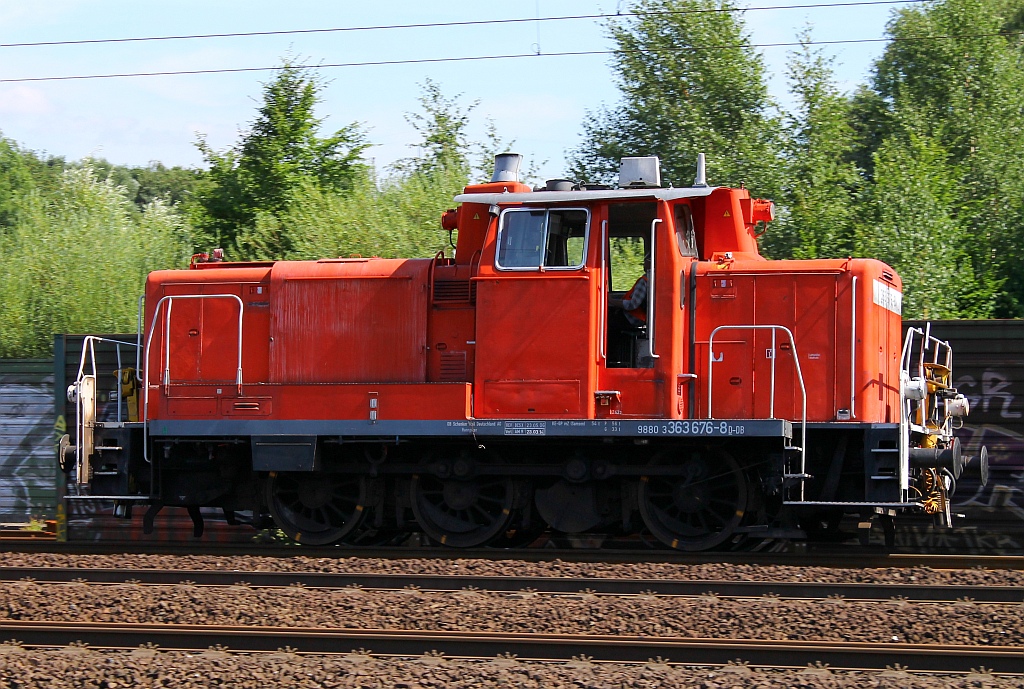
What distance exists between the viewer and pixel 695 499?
33.4 feet

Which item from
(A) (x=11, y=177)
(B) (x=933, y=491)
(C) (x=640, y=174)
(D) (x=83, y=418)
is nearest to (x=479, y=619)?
(C) (x=640, y=174)

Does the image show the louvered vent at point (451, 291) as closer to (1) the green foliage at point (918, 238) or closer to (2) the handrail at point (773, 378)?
(2) the handrail at point (773, 378)

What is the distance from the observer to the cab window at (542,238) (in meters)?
10.0

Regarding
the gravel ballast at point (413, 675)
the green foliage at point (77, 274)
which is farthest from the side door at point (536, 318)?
the green foliage at point (77, 274)

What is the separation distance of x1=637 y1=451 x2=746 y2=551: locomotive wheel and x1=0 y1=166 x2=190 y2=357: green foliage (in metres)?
10.7

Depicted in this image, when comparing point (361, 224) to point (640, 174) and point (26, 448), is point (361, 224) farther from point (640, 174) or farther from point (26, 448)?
point (640, 174)

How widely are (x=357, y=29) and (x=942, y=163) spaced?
13532mm

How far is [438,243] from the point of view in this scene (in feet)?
56.4

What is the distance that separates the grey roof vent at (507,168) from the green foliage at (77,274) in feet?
30.2

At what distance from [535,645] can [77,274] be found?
1432cm

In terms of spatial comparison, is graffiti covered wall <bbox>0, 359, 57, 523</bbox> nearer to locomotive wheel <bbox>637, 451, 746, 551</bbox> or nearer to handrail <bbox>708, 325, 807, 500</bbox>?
locomotive wheel <bbox>637, 451, 746, 551</bbox>

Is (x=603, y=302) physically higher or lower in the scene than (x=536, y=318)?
higher

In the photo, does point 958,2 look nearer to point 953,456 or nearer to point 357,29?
point 357,29

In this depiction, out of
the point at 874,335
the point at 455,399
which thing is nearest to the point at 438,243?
the point at 455,399
